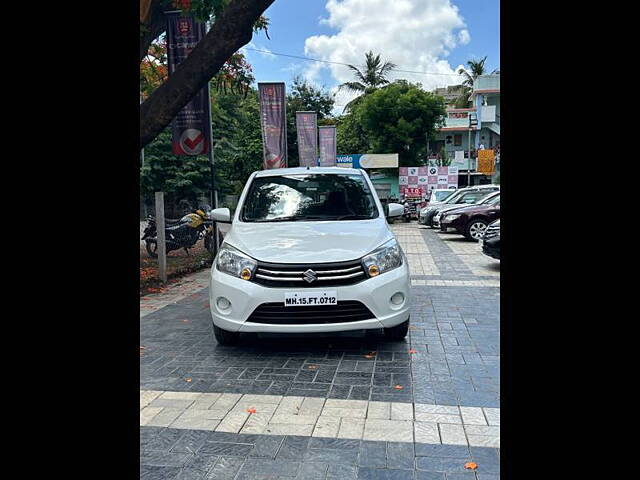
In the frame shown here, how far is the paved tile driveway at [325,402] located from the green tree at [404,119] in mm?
28988

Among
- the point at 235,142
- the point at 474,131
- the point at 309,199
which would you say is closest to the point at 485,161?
the point at 235,142

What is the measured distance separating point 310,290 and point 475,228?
472 inches

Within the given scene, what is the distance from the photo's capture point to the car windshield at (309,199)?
5598mm

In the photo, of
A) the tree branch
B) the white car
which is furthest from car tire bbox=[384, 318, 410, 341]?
the tree branch

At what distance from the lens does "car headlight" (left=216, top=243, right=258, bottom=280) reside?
4.64m

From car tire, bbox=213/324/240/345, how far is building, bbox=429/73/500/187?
36531 millimetres

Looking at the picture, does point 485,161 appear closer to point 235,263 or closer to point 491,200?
point 491,200

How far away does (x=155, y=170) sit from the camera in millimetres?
22406

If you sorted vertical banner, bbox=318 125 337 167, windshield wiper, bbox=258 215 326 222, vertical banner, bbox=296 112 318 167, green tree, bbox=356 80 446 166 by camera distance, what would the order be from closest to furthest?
1. windshield wiper, bbox=258 215 326 222
2. vertical banner, bbox=296 112 318 167
3. vertical banner, bbox=318 125 337 167
4. green tree, bbox=356 80 446 166

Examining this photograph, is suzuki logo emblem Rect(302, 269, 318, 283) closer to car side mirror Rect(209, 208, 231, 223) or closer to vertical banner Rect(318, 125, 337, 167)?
car side mirror Rect(209, 208, 231, 223)
